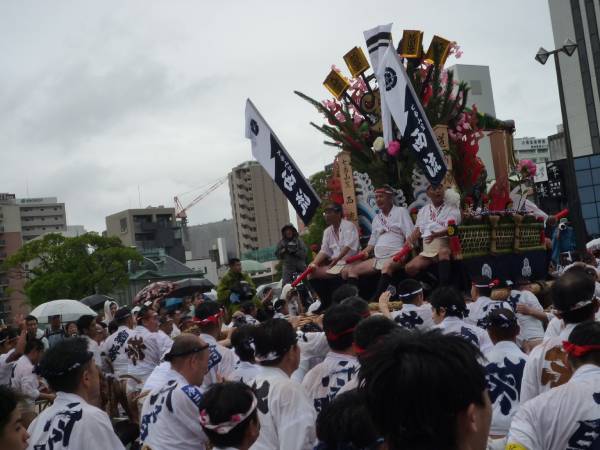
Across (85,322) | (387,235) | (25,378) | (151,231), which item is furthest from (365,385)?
(151,231)

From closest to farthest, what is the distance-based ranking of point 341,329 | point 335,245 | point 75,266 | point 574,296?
1. point 574,296
2. point 341,329
3. point 335,245
4. point 75,266

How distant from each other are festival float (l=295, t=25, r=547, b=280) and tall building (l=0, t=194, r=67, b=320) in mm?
41321

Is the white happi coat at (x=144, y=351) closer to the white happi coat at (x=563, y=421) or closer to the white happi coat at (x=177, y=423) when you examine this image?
the white happi coat at (x=177, y=423)

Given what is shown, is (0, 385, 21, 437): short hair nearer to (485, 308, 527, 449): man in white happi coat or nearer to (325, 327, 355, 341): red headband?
(325, 327, 355, 341): red headband

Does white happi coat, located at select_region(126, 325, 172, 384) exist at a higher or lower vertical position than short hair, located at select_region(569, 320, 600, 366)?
lower

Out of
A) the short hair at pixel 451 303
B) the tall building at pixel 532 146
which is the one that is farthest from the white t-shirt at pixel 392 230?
the tall building at pixel 532 146

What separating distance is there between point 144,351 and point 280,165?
442 cm

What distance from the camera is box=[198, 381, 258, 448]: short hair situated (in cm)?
343

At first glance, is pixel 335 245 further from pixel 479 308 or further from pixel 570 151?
pixel 570 151

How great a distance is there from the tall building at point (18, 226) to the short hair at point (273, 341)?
4724cm

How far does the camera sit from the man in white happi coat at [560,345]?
3891 mm

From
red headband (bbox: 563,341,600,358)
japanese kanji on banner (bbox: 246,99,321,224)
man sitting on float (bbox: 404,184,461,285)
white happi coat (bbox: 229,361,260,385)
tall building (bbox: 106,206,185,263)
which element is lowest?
white happi coat (bbox: 229,361,260,385)

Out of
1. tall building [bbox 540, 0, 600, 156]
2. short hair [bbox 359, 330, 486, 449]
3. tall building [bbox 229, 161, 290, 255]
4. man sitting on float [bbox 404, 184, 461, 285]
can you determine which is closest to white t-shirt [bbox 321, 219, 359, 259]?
man sitting on float [bbox 404, 184, 461, 285]

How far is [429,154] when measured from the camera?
959 centimetres
